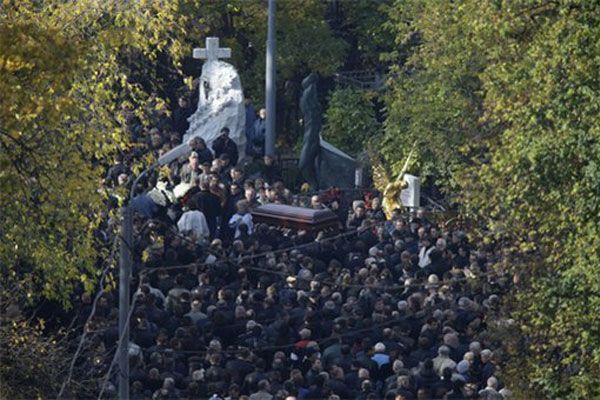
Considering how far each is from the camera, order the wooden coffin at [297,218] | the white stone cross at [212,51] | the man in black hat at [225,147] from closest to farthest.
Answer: the wooden coffin at [297,218] < the man in black hat at [225,147] < the white stone cross at [212,51]

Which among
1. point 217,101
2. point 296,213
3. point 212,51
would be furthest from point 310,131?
point 296,213

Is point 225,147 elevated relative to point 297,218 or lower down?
elevated

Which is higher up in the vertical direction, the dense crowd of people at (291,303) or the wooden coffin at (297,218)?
the wooden coffin at (297,218)

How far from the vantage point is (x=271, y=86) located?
1718 inches

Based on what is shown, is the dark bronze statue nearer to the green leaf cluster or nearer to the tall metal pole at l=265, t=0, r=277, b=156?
the tall metal pole at l=265, t=0, r=277, b=156

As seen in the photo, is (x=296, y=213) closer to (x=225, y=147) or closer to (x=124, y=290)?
(x=225, y=147)

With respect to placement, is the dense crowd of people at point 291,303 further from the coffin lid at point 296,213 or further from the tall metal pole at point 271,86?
the tall metal pole at point 271,86

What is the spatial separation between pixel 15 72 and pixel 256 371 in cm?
653

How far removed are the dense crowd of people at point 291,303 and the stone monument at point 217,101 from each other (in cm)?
429

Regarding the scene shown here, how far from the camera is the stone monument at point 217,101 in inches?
1692

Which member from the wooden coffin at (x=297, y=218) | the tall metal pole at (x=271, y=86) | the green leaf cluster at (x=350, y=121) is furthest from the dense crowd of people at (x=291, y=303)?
the green leaf cluster at (x=350, y=121)

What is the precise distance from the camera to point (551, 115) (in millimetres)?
27203

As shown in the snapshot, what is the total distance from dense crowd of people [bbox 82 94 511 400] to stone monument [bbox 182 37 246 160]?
4293 mm

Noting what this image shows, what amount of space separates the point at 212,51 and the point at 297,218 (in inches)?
308
